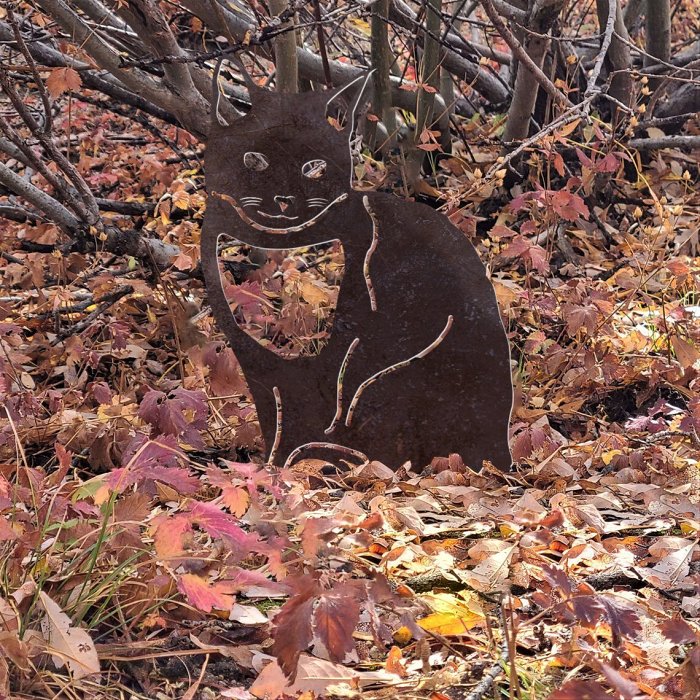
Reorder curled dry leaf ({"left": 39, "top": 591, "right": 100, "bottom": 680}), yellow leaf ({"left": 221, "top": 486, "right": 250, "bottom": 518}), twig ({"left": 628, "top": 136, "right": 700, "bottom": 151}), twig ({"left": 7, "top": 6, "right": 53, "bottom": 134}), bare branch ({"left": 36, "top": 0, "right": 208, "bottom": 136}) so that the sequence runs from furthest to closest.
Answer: twig ({"left": 628, "top": 136, "right": 700, "bottom": 151})
bare branch ({"left": 36, "top": 0, "right": 208, "bottom": 136})
twig ({"left": 7, "top": 6, "right": 53, "bottom": 134})
yellow leaf ({"left": 221, "top": 486, "right": 250, "bottom": 518})
curled dry leaf ({"left": 39, "top": 591, "right": 100, "bottom": 680})

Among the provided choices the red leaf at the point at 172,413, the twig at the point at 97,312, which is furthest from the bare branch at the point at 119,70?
the red leaf at the point at 172,413

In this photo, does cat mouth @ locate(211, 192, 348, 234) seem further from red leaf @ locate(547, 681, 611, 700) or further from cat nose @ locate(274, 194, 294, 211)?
red leaf @ locate(547, 681, 611, 700)

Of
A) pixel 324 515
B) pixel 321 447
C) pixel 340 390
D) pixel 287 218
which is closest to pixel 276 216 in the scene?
pixel 287 218

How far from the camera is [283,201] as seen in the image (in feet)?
7.59

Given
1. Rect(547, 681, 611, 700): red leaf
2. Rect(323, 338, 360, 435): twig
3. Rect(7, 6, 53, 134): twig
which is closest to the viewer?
Rect(547, 681, 611, 700): red leaf

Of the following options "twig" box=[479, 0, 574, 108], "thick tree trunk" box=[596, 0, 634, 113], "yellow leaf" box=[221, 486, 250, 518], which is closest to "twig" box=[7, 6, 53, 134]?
"twig" box=[479, 0, 574, 108]

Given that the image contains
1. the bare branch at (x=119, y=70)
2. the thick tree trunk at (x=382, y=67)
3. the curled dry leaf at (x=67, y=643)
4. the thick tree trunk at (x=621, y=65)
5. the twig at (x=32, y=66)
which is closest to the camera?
the curled dry leaf at (x=67, y=643)

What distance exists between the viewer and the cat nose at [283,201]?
2.31 meters

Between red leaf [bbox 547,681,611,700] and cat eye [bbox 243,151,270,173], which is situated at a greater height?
cat eye [bbox 243,151,270,173]

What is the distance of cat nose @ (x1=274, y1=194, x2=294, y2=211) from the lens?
2.31 m

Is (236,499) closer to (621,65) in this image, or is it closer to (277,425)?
(277,425)

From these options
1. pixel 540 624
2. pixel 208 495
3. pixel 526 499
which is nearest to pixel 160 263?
pixel 208 495

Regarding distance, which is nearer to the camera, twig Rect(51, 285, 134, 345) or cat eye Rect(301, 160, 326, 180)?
cat eye Rect(301, 160, 326, 180)

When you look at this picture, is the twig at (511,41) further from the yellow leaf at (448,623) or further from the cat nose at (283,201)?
the yellow leaf at (448,623)
